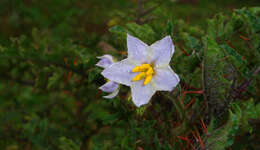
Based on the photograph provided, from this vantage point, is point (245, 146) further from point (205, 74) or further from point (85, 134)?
point (85, 134)

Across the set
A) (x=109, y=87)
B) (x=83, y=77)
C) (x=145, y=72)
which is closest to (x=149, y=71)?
(x=145, y=72)

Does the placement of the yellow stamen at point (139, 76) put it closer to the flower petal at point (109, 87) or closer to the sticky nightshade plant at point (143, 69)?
the sticky nightshade plant at point (143, 69)

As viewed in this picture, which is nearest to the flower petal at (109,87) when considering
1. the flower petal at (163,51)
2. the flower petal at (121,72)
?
the flower petal at (121,72)

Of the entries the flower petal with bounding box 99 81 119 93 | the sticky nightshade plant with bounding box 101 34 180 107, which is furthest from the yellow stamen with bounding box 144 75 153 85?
the flower petal with bounding box 99 81 119 93

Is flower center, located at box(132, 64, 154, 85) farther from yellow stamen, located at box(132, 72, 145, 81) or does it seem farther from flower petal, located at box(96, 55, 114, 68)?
flower petal, located at box(96, 55, 114, 68)

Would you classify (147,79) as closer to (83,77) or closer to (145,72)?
(145,72)
